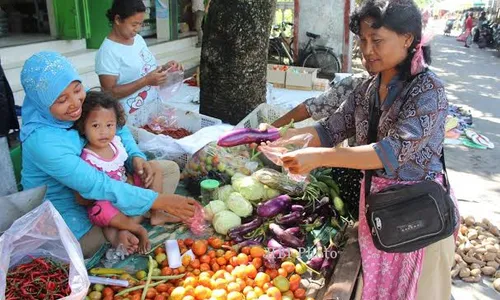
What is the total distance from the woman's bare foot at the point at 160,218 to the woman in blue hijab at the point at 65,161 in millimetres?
343

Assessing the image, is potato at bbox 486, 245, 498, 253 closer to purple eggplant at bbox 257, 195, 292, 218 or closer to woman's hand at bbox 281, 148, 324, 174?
purple eggplant at bbox 257, 195, 292, 218

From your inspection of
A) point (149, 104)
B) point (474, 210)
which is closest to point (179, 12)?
point (149, 104)

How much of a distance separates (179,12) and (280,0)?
6.52m

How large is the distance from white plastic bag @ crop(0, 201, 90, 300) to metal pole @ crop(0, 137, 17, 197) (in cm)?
52

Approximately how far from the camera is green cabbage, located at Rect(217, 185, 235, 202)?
2.79 metres

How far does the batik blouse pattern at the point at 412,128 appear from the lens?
1.72 meters

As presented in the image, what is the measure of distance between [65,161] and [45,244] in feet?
1.31

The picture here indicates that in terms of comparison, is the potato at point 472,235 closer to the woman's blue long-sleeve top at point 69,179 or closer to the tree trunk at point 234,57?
the tree trunk at point 234,57

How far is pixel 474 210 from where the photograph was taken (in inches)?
161

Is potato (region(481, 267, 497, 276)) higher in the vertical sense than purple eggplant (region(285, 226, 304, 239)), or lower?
lower

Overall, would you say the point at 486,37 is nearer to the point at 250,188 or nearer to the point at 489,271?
the point at 489,271

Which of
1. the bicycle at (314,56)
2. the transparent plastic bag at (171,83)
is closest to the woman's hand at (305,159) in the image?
the transparent plastic bag at (171,83)

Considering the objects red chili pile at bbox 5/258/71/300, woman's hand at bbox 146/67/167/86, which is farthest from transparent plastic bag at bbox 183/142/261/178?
red chili pile at bbox 5/258/71/300

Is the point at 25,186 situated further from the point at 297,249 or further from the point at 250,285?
the point at 297,249
